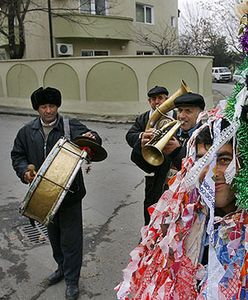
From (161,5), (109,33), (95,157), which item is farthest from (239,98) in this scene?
(161,5)

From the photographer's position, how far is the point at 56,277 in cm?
351

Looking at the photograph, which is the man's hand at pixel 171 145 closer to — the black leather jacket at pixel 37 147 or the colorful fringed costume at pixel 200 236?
the black leather jacket at pixel 37 147

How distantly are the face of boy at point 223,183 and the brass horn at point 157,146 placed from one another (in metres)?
1.33

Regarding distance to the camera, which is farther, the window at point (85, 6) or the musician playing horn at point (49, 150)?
the window at point (85, 6)

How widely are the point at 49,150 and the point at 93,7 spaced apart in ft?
65.4

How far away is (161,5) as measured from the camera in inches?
1016

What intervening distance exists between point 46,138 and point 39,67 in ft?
42.4

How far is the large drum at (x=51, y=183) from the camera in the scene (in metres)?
2.88

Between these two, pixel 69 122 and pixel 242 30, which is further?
pixel 69 122

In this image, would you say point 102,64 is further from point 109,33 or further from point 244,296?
point 244,296

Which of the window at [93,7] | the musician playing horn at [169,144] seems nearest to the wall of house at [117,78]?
the window at [93,7]

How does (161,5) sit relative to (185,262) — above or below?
above

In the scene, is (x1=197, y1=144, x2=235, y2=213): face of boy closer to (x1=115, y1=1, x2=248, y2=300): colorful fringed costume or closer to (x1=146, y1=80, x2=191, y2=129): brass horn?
(x1=115, y1=1, x2=248, y2=300): colorful fringed costume

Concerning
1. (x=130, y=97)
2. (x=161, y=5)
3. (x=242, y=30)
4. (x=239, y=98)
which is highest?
(x=161, y=5)
